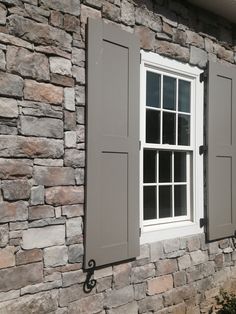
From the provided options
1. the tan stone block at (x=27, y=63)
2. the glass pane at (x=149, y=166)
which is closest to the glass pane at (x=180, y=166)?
the glass pane at (x=149, y=166)

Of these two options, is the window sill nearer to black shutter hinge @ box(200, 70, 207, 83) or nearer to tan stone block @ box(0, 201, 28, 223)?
tan stone block @ box(0, 201, 28, 223)

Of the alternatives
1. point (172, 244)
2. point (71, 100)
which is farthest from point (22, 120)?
point (172, 244)

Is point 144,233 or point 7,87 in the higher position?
point 7,87

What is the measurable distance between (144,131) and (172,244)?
1177 millimetres

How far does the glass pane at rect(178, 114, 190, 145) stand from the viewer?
13.5ft

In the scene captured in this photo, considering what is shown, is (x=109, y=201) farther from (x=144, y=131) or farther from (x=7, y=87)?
(x=7, y=87)

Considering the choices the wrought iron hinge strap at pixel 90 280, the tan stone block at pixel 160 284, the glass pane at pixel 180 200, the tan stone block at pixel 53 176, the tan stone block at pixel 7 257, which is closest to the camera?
the tan stone block at pixel 7 257

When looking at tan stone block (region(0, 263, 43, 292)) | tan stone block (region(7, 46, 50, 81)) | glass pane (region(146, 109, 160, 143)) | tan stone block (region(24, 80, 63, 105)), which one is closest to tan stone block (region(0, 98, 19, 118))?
tan stone block (region(24, 80, 63, 105))

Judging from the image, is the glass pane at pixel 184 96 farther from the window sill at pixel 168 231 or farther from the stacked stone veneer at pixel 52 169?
the window sill at pixel 168 231

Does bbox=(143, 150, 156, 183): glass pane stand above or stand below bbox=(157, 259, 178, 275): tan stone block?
above

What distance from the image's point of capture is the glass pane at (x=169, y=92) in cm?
397

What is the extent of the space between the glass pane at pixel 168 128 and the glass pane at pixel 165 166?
0.13m

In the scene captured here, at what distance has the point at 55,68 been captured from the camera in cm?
312

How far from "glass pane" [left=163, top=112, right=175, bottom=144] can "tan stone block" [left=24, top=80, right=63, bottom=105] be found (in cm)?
128
